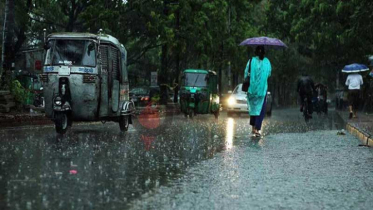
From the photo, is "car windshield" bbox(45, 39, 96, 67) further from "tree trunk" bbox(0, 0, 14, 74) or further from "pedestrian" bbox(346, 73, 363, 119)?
A: "pedestrian" bbox(346, 73, 363, 119)

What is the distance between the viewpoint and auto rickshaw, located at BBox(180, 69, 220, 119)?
2678 cm

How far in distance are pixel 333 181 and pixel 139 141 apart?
18.5 ft

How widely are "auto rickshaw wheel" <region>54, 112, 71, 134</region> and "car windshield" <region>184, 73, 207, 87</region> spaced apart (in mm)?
14272

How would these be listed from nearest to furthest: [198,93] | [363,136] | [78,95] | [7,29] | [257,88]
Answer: [363,136], [78,95], [257,88], [7,29], [198,93]

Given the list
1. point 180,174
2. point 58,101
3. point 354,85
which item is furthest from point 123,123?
point 354,85

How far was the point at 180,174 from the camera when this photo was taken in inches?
313

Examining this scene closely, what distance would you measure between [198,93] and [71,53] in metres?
13.3

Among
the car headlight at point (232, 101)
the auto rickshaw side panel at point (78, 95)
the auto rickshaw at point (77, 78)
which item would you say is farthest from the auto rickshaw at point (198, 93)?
the auto rickshaw side panel at point (78, 95)

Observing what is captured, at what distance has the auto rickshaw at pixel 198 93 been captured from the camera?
2678cm

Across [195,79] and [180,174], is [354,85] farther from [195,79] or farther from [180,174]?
[180,174]

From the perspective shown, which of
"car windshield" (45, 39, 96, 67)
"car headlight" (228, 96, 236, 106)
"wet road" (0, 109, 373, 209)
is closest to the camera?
"wet road" (0, 109, 373, 209)

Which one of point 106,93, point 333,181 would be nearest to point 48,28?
point 106,93

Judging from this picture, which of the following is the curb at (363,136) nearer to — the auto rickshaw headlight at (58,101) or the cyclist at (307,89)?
the auto rickshaw headlight at (58,101)

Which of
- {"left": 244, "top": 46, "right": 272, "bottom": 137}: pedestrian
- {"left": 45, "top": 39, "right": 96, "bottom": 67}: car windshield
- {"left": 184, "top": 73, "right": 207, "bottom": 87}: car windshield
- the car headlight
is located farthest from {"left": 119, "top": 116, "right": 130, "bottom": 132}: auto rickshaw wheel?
the car headlight
